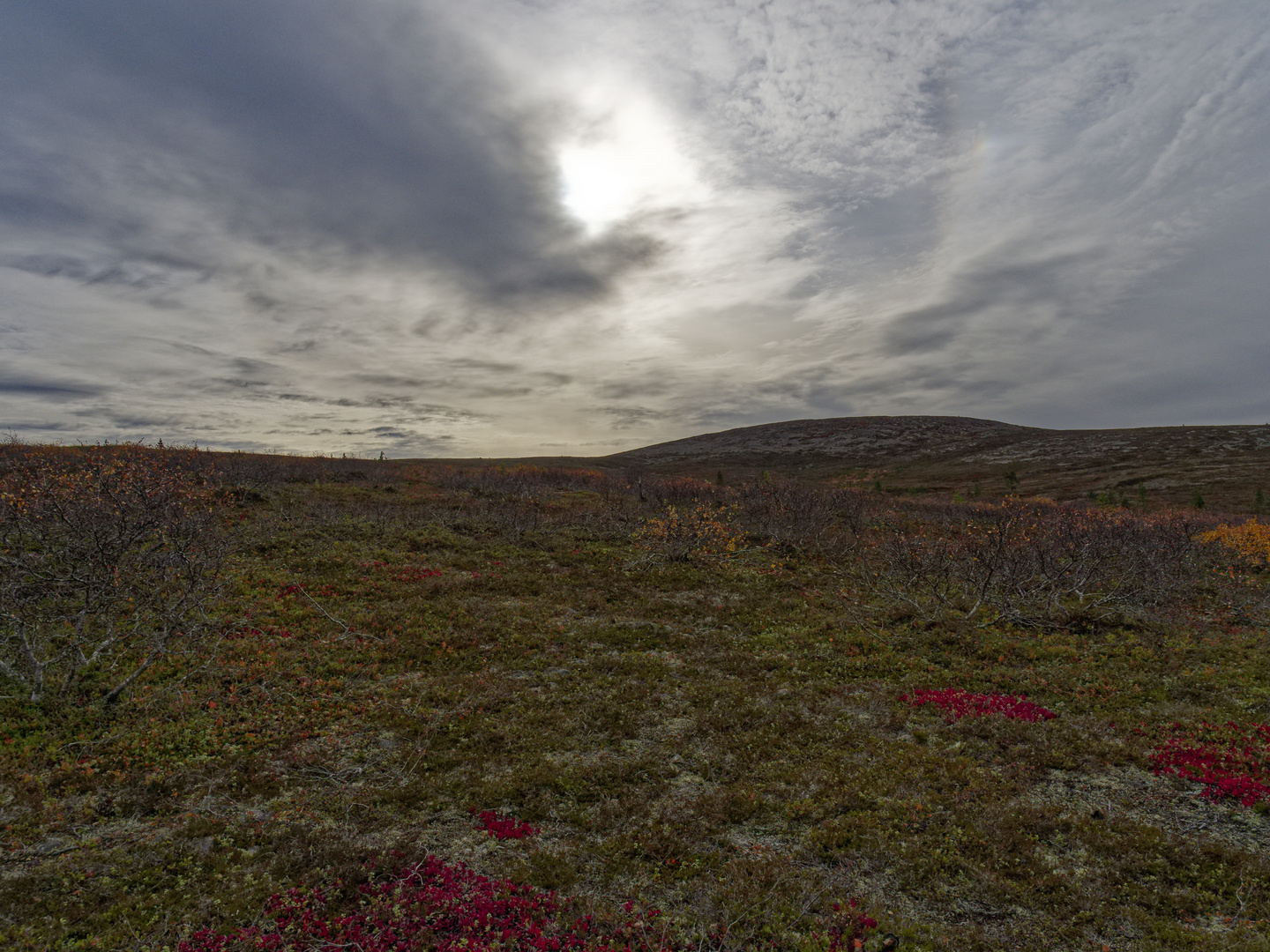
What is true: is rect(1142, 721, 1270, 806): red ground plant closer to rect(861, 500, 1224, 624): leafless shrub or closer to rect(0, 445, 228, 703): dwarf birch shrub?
rect(861, 500, 1224, 624): leafless shrub

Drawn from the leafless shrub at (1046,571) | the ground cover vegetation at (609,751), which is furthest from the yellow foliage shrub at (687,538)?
the leafless shrub at (1046,571)

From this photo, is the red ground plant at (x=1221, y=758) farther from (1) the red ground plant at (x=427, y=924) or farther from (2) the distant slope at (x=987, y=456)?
(2) the distant slope at (x=987, y=456)

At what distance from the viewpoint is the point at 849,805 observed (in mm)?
8445

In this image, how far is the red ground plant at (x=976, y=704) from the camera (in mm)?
11383

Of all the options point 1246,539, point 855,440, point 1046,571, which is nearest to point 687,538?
point 1046,571

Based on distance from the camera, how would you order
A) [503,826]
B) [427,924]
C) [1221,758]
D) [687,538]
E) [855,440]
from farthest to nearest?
1. [855,440]
2. [687,538]
3. [1221,758]
4. [503,826]
5. [427,924]

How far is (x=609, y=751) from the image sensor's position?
10398 millimetres

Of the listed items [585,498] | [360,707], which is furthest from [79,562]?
[585,498]

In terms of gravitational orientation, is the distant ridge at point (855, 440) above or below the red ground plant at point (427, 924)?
above

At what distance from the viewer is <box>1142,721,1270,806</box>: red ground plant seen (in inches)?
328

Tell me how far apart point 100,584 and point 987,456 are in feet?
331

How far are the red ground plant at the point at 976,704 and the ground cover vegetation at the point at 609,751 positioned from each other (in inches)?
4.7

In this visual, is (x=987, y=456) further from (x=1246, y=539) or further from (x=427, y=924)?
(x=427, y=924)

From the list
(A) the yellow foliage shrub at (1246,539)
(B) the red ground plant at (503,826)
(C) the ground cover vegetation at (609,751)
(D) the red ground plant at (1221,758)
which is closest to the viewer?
(C) the ground cover vegetation at (609,751)
